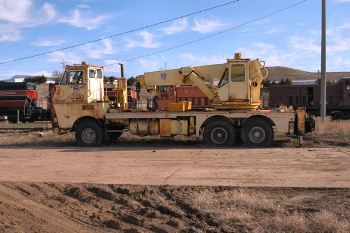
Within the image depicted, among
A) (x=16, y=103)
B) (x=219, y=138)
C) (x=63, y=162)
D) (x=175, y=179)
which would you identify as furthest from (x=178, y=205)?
(x=16, y=103)

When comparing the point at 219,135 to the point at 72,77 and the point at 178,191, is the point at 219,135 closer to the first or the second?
the point at 72,77

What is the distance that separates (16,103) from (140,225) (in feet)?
112

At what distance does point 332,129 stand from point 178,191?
15310mm

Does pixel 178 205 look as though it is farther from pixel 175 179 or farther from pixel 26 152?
pixel 26 152

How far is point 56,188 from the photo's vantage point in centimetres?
1226

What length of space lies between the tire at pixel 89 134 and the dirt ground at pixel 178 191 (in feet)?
9.34

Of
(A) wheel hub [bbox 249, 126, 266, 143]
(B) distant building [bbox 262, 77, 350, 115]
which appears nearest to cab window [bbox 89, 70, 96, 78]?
(A) wheel hub [bbox 249, 126, 266, 143]

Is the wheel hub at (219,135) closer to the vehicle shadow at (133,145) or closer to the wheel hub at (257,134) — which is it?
the vehicle shadow at (133,145)

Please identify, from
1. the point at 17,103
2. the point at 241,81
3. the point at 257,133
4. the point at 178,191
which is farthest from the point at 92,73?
the point at 17,103

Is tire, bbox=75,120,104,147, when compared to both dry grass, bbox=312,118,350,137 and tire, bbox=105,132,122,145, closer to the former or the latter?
tire, bbox=105,132,122,145

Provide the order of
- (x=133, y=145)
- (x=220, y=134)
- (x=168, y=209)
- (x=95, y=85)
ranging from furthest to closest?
(x=95, y=85) < (x=133, y=145) < (x=220, y=134) < (x=168, y=209)

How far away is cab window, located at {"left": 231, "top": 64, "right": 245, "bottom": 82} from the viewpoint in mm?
21453

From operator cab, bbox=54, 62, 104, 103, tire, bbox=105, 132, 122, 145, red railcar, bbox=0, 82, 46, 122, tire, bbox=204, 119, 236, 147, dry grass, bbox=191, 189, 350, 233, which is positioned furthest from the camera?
red railcar, bbox=0, 82, 46, 122

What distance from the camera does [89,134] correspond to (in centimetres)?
2291
